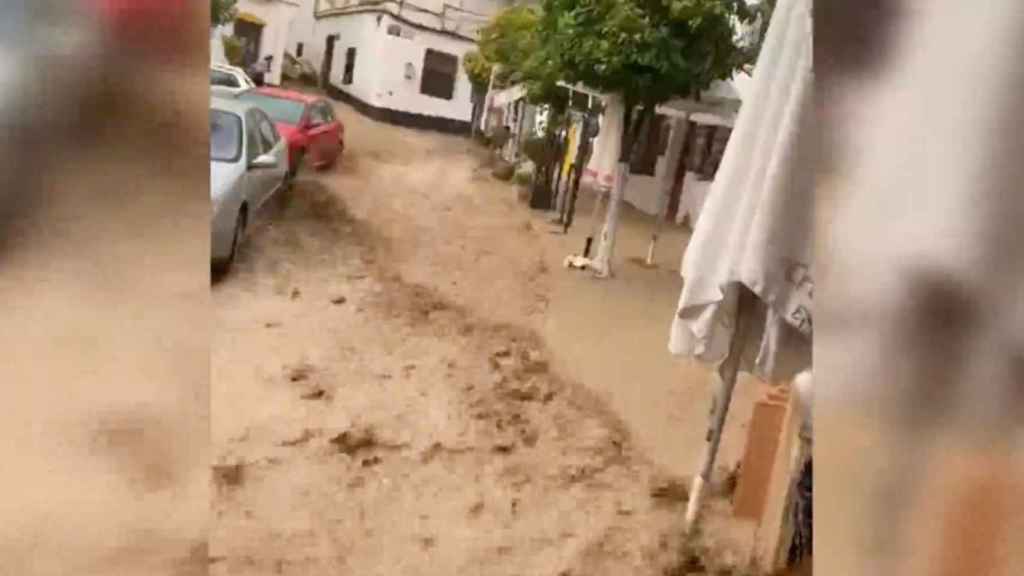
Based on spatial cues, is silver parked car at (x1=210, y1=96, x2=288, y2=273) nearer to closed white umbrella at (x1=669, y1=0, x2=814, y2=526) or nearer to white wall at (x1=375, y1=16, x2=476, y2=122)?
white wall at (x1=375, y1=16, x2=476, y2=122)

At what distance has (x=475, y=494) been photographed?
35.7 inches

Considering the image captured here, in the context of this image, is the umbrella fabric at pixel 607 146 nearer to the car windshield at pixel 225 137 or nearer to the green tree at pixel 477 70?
the green tree at pixel 477 70

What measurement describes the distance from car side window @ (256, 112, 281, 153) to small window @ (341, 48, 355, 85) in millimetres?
86

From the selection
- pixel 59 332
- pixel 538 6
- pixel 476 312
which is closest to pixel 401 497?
pixel 476 312

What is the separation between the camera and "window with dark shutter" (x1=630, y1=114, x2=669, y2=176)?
93cm

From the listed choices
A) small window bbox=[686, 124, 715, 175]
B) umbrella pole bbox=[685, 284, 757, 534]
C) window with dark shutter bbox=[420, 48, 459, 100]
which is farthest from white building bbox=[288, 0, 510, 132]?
umbrella pole bbox=[685, 284, 757, 534]

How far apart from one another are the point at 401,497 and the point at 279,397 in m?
0.13

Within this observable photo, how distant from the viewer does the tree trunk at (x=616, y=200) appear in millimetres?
942

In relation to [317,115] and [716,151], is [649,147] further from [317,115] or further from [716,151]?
[317,115]

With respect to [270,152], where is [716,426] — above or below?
below

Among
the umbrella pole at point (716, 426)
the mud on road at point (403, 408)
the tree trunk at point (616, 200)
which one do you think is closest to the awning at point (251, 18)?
the mud on road at point (403, 408)

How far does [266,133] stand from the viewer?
0.92 metres

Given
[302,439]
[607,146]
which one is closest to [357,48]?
[607,146]

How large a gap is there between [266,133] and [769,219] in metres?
0.43
